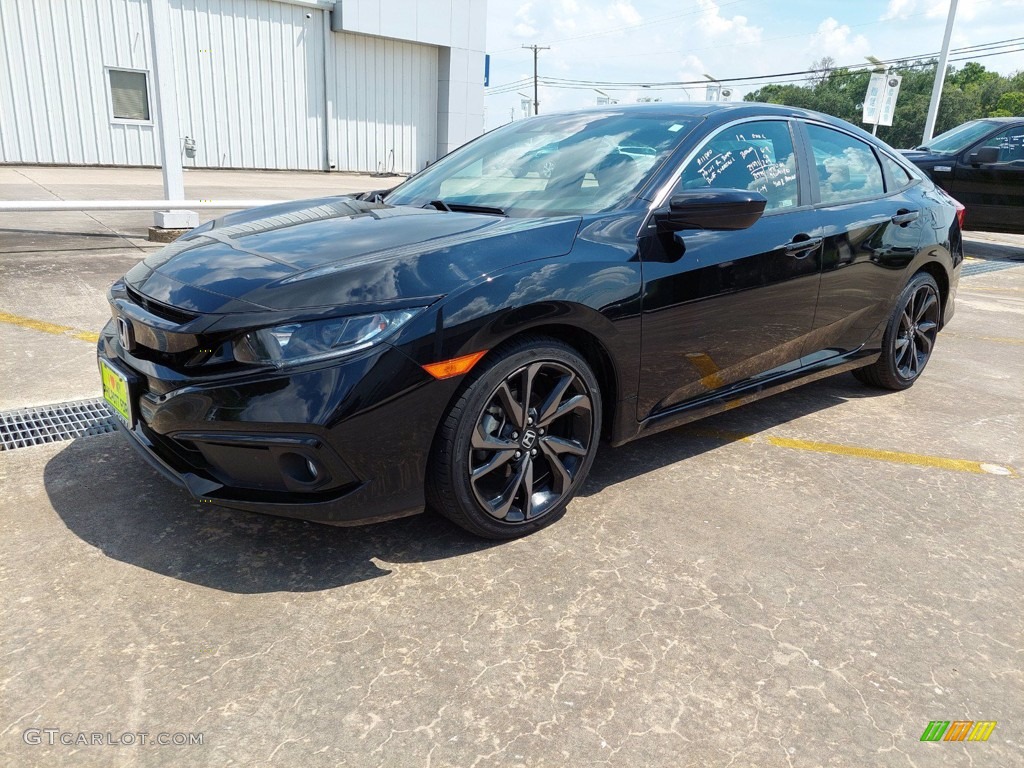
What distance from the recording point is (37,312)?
533 centimetres

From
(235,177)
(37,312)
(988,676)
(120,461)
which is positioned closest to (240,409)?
(120,461)

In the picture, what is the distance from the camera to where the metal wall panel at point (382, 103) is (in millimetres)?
21078

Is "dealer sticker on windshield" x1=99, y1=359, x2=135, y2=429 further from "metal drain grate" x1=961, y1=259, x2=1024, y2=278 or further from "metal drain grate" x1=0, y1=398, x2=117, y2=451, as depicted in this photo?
"metal drain grate" x1=961, y1=259, x2=1024, y2=278

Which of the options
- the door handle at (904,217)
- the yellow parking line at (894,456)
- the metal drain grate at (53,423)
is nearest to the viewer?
the metal drain grate at (53,423)

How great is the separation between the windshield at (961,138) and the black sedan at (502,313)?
322 inches

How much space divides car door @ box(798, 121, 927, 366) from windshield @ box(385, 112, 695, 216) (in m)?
0.93

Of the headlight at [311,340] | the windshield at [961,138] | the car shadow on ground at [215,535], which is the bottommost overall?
the car shadow on ground at [215,535]

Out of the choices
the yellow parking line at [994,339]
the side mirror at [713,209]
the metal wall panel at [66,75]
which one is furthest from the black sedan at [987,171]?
the metal wall panel at [66,75]

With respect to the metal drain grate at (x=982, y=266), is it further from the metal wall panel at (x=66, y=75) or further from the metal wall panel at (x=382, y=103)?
the metal wall panel at (x=382, y=103)

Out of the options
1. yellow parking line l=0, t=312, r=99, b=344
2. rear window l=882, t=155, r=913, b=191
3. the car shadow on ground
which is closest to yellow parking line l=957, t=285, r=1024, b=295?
rear window l=882, t=155, r=913, b=191

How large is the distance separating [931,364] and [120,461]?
5091mm

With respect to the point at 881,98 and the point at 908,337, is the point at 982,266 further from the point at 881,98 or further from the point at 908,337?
the point at 881,98

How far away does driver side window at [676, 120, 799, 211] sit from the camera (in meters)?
3.28

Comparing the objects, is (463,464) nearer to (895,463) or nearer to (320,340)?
(320,340)
